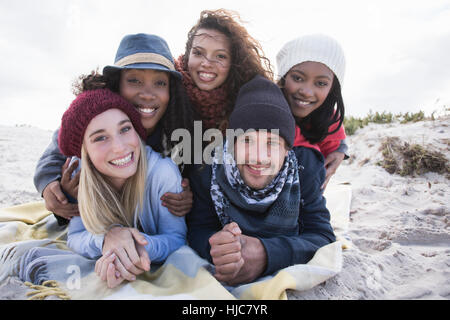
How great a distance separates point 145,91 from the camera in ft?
8.07

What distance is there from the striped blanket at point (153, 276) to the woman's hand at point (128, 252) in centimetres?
8

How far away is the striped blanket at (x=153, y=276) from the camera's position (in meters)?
1.77

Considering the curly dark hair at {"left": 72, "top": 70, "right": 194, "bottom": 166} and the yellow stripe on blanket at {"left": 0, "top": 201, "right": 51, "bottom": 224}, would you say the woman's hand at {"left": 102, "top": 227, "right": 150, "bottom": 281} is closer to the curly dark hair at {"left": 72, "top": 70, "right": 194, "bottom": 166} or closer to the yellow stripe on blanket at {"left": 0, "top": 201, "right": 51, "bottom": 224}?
the curly dark hair at {"left": 72, "top": 70, "right": 194, "bottom": 166}

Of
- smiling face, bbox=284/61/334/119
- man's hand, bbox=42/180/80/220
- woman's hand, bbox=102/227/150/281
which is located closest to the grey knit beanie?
smiling face, bbox=284/61/334/119

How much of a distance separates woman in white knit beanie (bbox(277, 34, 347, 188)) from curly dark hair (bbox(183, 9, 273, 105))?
0.28 metres

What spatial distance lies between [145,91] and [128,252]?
122cm

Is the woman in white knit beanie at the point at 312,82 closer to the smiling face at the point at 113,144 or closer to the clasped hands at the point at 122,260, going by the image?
the smiling face at the point at 113,144

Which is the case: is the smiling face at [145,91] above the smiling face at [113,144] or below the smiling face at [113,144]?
above

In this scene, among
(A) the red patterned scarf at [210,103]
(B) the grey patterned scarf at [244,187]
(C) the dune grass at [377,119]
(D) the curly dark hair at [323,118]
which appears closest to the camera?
(B) the grey patterned scarf at [244,187]

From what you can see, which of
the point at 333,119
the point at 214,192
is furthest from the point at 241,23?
the point at 214,192

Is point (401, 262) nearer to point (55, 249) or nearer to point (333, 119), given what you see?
point (333, 119)

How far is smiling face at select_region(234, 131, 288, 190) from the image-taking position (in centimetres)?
210

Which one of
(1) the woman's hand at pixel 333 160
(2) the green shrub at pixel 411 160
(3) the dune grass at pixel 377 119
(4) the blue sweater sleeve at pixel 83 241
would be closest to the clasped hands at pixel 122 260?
(4) the blue sweater sleeve at pixel 83 241
